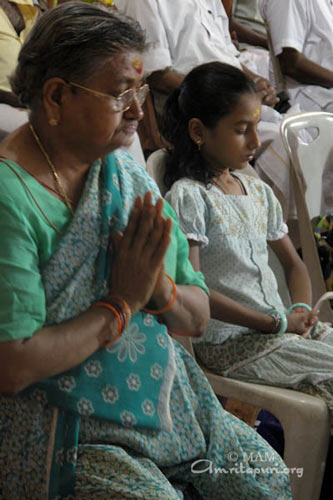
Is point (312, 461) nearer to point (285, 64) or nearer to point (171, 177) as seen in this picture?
point (171, 177)

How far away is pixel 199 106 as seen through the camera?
176 cm

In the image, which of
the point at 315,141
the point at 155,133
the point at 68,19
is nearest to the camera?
the point at 68,19

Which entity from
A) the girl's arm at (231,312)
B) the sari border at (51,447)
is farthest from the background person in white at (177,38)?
the sari border at (51,447)

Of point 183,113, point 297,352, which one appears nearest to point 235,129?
point 183,113

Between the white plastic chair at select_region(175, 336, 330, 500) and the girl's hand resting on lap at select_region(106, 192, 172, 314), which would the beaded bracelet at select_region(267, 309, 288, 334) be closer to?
the white plastic chair at select_region(175, 336, 330, 500)

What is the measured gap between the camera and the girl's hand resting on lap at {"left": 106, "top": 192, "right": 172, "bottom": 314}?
37.8 inches

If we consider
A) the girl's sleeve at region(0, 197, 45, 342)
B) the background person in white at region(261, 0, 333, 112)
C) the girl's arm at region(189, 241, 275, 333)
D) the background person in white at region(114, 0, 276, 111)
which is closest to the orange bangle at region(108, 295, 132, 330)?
the girl's sleeve at region(0, 197, 45, 342)

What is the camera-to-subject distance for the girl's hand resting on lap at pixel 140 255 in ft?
3.15

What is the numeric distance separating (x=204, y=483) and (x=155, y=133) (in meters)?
1.71

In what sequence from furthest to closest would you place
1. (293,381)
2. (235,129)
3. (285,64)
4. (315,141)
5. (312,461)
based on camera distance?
1. (285,64)
2. (315,141)
3. (235,129)
4. (293,381)
5. (312,461)

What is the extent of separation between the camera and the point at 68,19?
0.97 meters

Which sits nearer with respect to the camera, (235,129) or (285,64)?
(235,129)

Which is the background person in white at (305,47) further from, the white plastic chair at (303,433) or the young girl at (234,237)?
the white plastic chair at (303,433)

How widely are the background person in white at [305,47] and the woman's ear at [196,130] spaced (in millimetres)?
2091
